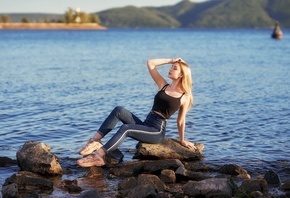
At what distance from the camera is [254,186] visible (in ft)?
33.1

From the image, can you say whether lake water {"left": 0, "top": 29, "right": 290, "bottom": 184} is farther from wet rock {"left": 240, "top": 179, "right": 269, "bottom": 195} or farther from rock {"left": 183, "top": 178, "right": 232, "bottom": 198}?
rock {"left": 183, "top": 178, "right": 232, "bottom": 198}

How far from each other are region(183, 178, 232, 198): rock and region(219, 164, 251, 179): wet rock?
1517 mm

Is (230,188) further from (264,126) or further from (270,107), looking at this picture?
(270,107)

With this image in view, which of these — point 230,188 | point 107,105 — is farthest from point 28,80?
point 230,188

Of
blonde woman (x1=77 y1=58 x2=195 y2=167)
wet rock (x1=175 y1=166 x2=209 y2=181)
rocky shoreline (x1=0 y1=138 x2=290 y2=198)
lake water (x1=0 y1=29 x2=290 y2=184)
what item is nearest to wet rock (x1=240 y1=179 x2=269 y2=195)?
rocky shoreline (x1=0 y1=138 x2=290 y2=198)

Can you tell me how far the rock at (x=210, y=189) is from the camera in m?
9.68

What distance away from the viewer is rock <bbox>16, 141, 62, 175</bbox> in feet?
37.4

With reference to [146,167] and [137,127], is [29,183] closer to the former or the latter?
[146,167]

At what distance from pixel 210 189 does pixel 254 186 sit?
34.2 inches

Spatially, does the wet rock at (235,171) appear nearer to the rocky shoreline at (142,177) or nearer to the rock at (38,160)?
the rocky shoreline at (142,177)

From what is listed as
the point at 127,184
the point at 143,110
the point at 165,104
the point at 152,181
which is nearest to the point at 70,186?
the point at 127,184

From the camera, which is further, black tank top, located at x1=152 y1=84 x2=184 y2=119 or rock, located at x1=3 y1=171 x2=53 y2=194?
black tank top, located at x1=152 y1=84 x2=184 y2=119

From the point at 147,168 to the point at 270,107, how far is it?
11026 mm

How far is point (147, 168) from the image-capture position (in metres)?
11.6
